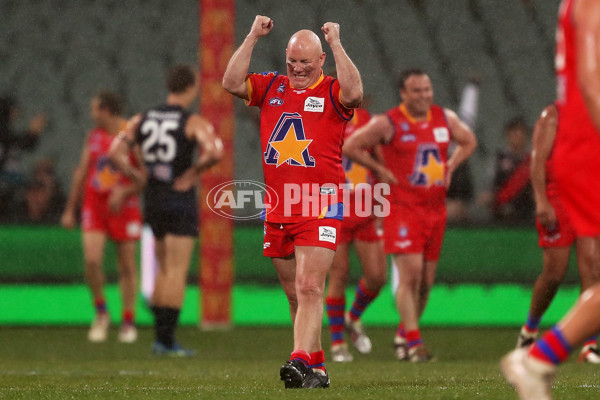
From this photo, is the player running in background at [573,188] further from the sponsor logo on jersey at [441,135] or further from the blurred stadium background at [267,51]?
the blurred stadium background at [267,51]

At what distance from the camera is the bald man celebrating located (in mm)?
5641

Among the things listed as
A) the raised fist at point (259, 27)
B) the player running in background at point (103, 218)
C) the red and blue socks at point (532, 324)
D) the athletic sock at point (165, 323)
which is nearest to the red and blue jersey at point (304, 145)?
the raised fist at point (259, 27)

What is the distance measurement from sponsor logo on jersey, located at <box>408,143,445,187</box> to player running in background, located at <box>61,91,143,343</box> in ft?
10.6

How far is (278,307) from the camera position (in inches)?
486

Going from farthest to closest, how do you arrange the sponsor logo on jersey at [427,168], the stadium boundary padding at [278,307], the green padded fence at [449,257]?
the green padded fence at [449,257], the stadium boundary padding at [278,307], the sponsor logo on jersey at [427,168]


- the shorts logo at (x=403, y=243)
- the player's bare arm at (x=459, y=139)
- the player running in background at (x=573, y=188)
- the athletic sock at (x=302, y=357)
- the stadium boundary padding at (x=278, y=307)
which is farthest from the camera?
the stadium boundary padding at (x=278, y=307)

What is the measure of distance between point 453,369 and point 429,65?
34.1 feet

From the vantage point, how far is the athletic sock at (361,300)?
893cm

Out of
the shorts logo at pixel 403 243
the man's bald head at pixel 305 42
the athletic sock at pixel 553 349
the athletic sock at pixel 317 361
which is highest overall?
the man's bald head at pixel 305 42

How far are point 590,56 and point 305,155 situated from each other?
7.62 ft

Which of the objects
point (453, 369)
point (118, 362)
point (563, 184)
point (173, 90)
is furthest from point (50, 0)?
point (563, 184)

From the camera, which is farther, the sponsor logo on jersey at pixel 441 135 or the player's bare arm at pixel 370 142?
the sponsor logo on jersey at pixel 441 135

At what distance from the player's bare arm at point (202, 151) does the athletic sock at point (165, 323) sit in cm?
97

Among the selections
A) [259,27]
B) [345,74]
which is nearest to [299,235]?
[345,74]
